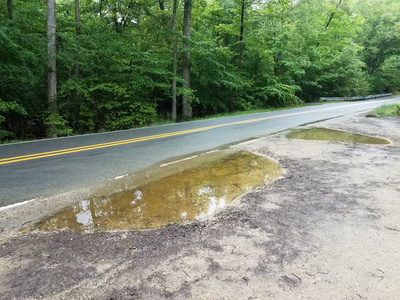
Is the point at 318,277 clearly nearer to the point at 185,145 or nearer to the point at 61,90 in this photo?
the point at 185,145

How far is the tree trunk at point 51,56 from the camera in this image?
415 inches

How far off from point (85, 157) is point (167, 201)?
3.43 meters

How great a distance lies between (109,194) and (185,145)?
4.07m

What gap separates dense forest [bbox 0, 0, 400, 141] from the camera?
1071cm

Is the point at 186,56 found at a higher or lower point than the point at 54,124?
higher

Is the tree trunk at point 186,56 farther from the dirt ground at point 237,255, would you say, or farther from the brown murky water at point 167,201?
the dirt ground at point 237,255

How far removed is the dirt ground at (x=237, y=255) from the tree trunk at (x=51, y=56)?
854 cm

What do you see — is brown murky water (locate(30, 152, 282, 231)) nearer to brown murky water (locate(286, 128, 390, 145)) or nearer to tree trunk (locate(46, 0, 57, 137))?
brown murky water (locate(286, 128, 390, 145))

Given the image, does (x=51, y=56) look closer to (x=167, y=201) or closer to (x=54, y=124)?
(x=54, y=124)

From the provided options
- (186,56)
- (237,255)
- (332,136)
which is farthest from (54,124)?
(332,136)

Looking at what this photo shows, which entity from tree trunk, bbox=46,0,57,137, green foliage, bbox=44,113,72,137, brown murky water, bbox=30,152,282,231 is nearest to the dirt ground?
brown murky water, bbox=30,152,282,231

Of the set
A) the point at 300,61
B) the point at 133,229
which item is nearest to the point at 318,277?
the point at 133,229

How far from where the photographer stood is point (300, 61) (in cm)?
2566

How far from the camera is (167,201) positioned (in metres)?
4.12
